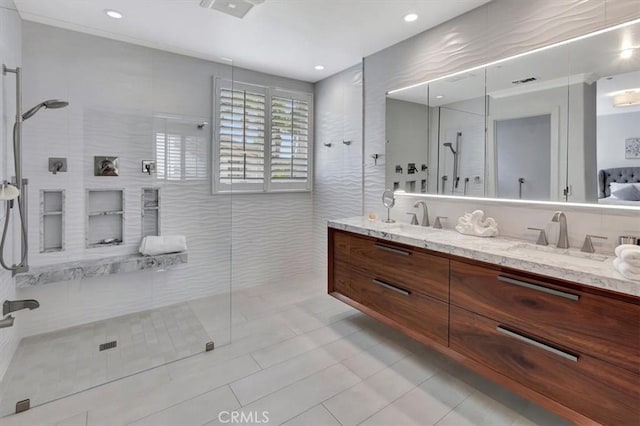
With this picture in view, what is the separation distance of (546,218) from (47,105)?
3.70 meters

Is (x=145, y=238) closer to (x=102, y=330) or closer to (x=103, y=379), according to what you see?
(x=102, y=330)

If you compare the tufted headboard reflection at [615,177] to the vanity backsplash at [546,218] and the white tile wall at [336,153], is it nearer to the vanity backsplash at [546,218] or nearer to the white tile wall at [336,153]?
the vanity backsplash at [546,218]

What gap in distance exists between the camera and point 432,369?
7.11 feet

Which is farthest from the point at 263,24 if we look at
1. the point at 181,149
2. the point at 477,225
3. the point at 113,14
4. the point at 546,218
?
the point at 546,218

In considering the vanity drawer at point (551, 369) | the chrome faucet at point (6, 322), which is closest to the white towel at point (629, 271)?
the vanity drawer at point (551, 369)

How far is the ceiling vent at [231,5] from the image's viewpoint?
2.18 meters

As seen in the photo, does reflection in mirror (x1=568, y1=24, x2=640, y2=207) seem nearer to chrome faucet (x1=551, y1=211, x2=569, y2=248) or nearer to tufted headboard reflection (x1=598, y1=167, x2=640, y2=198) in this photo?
tufted headboard reflection (x1=598, y1=167, x2=640, y2=198)

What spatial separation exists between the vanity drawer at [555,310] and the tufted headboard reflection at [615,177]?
2.45 ft

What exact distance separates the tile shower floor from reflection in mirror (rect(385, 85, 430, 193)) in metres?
1.34

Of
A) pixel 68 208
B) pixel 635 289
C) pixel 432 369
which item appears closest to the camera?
pixel 635 289

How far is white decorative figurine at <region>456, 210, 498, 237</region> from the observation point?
221 centimetres

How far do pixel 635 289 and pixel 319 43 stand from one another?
2.77 metres

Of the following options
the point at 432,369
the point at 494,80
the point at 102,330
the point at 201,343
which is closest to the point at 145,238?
the point at 102,330

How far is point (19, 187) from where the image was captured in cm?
218
